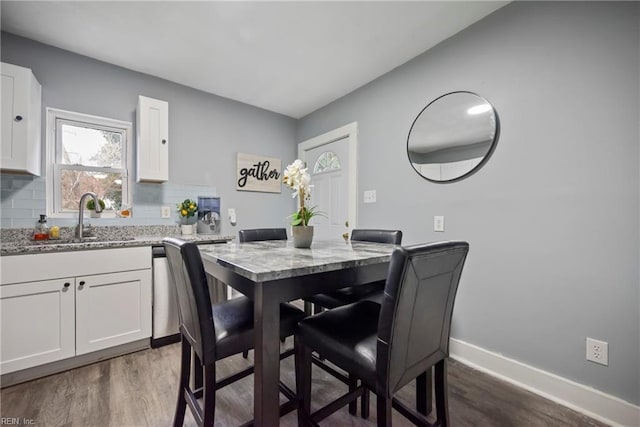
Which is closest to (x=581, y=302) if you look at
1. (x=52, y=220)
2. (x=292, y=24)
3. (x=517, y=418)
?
(x=517, y=418)

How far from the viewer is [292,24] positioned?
1.92 m

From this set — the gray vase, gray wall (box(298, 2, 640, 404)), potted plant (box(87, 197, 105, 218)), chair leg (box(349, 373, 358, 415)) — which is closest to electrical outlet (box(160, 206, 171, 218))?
potted plant (box(87, 197, 105, 218))

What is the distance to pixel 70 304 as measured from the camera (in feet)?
5.70

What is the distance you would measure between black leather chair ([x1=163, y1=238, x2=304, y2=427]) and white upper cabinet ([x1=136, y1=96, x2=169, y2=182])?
1649 mm

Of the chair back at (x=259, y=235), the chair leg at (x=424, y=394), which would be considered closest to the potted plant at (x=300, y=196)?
the chair back at (x=259, y=235)

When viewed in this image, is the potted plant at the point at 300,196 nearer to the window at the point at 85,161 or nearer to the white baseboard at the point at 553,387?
the white baseboard at the point at 553,387

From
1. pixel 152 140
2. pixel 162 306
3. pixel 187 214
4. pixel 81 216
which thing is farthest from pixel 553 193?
pixel 81 216

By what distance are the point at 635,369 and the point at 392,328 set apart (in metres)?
1.51

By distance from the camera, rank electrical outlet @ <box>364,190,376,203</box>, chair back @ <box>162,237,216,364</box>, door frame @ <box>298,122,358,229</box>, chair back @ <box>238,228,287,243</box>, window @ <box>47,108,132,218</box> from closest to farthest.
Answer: chair back @ <box>162,237,216,364</box> < chair back @ <box>238,228,287,243</box> < window @ <box>47,108,132,218</box> < electrical outlet @ <box>364,190,376,203</box> < door frame @ <box>298,122,358,229</box>

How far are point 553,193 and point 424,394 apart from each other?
1.38m

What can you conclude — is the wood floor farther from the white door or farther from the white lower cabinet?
the white door

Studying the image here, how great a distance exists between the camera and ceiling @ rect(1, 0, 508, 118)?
69.3 inches

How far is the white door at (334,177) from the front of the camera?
9.38 feet

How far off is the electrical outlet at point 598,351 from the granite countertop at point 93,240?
2638mm
